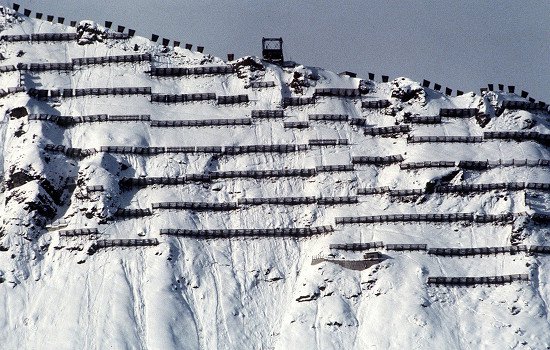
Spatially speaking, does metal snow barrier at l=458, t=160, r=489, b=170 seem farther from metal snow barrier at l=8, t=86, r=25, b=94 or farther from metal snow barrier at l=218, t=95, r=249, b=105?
metal snow barrier at l=8, t=86, r=25, b=94

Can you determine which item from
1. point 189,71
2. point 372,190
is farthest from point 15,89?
point 372,190

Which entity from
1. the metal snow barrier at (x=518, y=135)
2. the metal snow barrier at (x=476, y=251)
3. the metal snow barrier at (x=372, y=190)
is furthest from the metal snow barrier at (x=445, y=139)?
the metal snow barrier at (x=476, y=251)

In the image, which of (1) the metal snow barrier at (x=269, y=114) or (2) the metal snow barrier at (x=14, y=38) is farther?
(2) the metal snow barrier at (x=14, y=38)

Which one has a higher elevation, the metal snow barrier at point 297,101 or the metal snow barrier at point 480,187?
the metal snow barrier at point 297,101

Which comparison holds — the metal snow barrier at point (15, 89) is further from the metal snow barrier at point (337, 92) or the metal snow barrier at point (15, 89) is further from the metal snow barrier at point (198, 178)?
the metal snow barrier at point (337, 92)

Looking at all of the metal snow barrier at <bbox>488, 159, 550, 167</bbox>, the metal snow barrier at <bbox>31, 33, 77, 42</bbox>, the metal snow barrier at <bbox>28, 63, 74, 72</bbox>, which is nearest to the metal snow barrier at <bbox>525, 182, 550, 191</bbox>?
the metal snow barrier at <bbox>488, 159, 550, 167</bbox>

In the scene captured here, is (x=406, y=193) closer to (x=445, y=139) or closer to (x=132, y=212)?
(x=445, y=139)

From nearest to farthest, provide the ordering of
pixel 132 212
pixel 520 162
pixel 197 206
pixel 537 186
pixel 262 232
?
pixel 262 232 < pixel 132 212 < pixel 197 206 < pixel 537 186 < pixel 520 162
